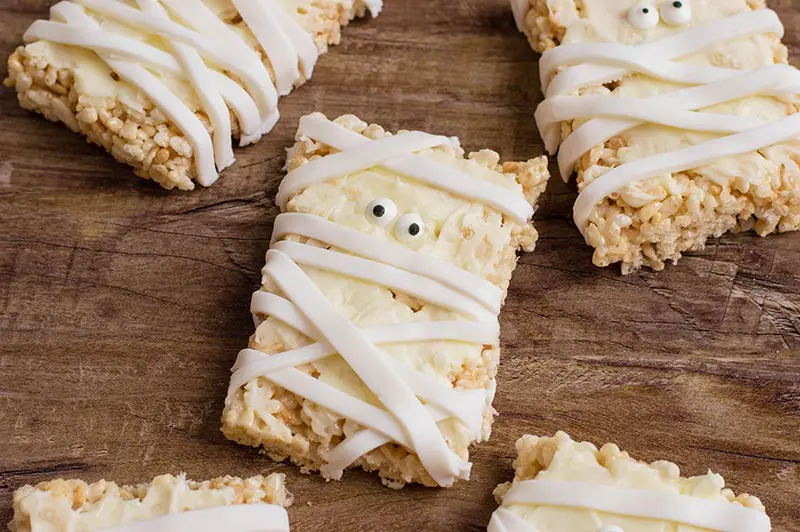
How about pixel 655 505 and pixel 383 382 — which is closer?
pixel 655 505

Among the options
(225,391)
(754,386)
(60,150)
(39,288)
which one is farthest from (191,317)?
(754,386)

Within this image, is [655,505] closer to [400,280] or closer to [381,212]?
[400,280]

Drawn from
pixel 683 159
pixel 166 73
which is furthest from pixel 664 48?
pixel 166 73

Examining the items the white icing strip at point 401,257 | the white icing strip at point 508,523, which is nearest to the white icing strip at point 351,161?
the white icing strip at point 401,257

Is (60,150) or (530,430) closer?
(530,430)

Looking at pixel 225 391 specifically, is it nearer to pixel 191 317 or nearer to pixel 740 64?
pixel 191 317

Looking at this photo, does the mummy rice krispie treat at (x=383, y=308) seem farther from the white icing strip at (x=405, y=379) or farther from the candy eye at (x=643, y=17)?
the candy eye at (x=643, y=17)
